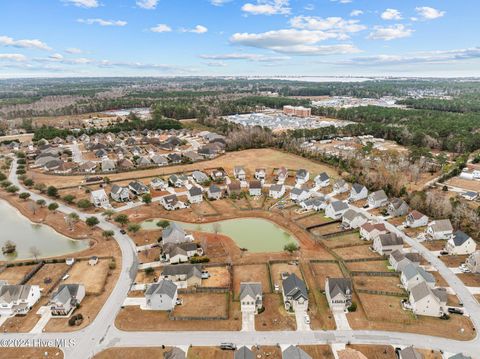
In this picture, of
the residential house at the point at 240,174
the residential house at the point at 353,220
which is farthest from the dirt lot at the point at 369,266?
the residential house at the point at 240,174

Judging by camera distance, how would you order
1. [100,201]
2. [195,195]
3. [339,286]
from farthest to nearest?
Result: [195,195]
[100,201]
[339,286]

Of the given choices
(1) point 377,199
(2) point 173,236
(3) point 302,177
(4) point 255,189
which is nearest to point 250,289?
(2) point 173,236

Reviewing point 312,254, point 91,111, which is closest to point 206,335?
point 312,254

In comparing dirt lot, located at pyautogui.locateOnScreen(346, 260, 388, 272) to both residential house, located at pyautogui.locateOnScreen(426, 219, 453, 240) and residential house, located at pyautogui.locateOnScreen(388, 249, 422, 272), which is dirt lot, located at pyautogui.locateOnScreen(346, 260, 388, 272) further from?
residential house, located at pyautogui.locateOnScreen(426, 219, 453, 240)

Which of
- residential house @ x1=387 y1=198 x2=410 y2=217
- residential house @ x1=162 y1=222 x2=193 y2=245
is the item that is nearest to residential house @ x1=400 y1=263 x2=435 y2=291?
residential house @ x1=387 y1=198 x2=410 y2=217

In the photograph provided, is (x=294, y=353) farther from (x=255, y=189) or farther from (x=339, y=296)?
(x=255, y=189)

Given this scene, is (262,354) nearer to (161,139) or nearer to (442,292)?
(442,292)

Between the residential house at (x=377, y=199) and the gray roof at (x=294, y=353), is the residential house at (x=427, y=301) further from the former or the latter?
the residential house at (x=377, y=199)
